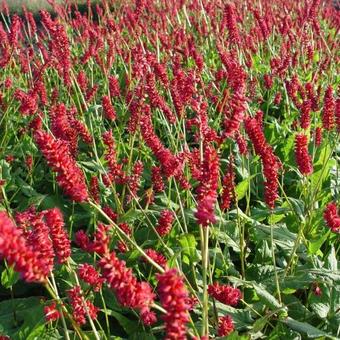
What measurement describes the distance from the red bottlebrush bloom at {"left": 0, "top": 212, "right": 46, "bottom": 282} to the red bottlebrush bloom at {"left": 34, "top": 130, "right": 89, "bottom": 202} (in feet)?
0.85

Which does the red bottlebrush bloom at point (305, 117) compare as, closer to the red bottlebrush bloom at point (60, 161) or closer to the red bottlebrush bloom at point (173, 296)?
the red bottlebrush bloom at point (60, 161)

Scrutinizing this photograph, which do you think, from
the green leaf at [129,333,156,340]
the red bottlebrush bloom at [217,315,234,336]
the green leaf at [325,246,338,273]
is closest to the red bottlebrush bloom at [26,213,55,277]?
the red bottlebrush bloom at [217,315,234,336]

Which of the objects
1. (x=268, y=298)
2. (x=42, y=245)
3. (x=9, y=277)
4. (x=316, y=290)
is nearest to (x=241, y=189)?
(x=316, y=290)

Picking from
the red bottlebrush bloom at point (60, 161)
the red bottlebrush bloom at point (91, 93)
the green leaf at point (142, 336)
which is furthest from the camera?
the red bottlebrush bloom at point (91, 93)

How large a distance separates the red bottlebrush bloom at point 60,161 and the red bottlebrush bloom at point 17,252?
0.26 meters

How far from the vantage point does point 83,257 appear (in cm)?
254

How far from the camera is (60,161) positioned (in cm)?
131

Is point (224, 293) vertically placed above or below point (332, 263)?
above

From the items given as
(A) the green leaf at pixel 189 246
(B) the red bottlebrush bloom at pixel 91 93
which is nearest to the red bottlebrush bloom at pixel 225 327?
(A) the green leaf at pixel 189 246

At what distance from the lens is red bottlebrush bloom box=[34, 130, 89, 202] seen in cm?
128

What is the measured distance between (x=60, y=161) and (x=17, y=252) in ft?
1.17

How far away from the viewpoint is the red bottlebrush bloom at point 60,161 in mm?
1277

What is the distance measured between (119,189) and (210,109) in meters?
0.96

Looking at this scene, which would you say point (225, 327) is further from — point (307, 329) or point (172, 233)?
point (172, 233)
